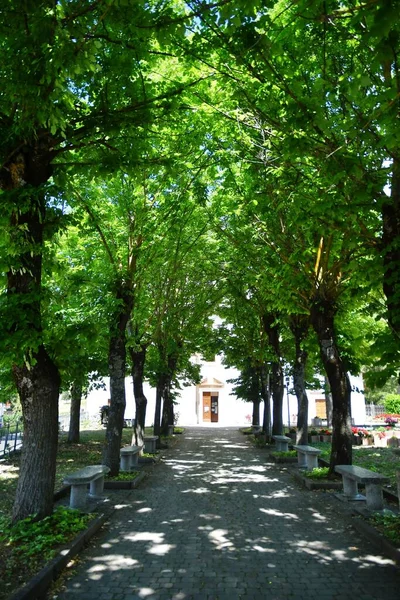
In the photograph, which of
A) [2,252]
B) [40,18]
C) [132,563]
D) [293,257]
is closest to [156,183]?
[293,257]

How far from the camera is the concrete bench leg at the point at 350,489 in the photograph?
9.39m

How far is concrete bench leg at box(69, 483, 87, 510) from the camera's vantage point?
818 cm

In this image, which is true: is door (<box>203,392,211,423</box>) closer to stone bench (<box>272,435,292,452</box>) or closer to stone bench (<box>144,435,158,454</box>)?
stone bench (<box>144,435,158,454</box>)

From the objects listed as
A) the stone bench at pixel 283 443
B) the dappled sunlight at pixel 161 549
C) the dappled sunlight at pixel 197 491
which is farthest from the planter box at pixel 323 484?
the stone bench at pixel 283 443

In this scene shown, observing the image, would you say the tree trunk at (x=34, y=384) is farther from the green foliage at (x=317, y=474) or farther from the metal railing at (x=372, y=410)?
the metal railing at (x=372, y=410)

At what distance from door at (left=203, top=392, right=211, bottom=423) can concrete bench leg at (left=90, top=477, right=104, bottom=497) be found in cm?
3657

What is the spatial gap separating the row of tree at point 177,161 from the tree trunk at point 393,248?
4 cm

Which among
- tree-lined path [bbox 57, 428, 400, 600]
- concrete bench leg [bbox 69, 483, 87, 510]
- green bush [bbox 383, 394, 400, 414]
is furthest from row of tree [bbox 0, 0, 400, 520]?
green bush [bbox 383, 394, 400, 414]

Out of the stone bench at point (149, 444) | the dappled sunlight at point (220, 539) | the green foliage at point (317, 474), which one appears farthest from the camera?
the stone bench at point (149, 444)

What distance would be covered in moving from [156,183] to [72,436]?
46.0 ft

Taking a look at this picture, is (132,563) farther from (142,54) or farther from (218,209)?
(218,209)

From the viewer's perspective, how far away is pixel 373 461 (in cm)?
1459

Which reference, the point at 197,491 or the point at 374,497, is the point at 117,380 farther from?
the point at 374,497

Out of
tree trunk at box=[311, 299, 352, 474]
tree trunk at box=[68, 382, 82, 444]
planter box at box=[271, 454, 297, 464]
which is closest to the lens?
tree trunk at box=[311, 299, 352, 474]
